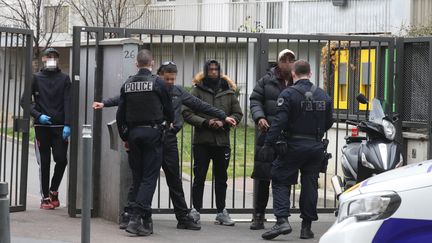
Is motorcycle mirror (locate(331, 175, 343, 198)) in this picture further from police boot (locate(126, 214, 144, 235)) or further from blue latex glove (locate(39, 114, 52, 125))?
blue latex glove (locate(39, 114, 52, 125))

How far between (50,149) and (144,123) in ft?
7.89

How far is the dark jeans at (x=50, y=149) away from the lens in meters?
11.3

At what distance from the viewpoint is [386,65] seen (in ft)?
38.6

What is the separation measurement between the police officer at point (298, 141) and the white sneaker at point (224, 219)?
3.63 feet

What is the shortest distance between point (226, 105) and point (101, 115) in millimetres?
1502

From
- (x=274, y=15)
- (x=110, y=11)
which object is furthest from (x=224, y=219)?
(x=274, y=15)

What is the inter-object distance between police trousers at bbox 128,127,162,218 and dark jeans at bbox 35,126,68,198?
1.98 m

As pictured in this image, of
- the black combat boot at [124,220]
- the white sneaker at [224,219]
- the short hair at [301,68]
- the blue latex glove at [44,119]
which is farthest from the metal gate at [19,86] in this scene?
the short hair at [301,68]

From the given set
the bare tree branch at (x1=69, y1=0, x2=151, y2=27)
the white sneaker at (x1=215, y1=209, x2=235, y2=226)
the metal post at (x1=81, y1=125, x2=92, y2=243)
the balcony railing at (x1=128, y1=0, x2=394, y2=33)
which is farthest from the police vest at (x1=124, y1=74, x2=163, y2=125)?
the bare tree branch at (x1=69, y1=0, x2=151, y2=27)

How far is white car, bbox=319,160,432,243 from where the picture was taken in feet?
19.7

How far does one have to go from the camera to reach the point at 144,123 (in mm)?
9484

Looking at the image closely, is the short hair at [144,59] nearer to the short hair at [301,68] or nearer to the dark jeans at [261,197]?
the short hair at [301,68]

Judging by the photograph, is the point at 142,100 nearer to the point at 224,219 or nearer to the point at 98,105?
the point at 98,105

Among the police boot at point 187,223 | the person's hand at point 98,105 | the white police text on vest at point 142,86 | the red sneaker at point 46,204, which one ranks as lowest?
the police boot at point 187,223
